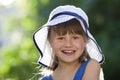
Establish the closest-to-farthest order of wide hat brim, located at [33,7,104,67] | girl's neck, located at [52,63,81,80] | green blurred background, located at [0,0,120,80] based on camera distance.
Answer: wide hat brim, located at [33,7,104,67]
girl's neck, located at [52,63,81,80]
green blurred background, located at [0,0,120,80]

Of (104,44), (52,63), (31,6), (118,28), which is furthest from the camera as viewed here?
(31,6)

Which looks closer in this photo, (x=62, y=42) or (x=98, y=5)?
(x=62, y=42)

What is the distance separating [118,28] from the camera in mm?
10453

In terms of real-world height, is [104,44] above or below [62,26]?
below

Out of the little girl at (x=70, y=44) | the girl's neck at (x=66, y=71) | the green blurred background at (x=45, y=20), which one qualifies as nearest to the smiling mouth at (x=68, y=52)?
the little girl at (x=70, y=44)

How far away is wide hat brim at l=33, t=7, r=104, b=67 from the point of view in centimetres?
402

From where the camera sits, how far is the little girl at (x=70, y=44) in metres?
4.03

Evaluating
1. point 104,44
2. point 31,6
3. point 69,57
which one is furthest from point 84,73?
point 31,6

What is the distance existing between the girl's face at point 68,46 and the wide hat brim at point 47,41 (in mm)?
82

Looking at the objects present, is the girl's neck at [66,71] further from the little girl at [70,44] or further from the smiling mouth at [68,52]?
the smiling mouth at [68,52]

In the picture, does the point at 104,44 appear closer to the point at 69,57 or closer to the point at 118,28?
the point at 118,28

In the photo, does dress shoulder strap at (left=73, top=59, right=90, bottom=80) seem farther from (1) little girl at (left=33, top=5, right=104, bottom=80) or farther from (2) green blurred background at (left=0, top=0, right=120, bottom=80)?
(2) green blurred background at (left=0, top=0, right=120, bottom=80)

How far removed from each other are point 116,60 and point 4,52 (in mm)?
1975

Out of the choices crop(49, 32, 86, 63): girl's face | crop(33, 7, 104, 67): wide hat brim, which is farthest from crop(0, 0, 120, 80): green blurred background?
crop(49, 32, 86, 63): girl's face
